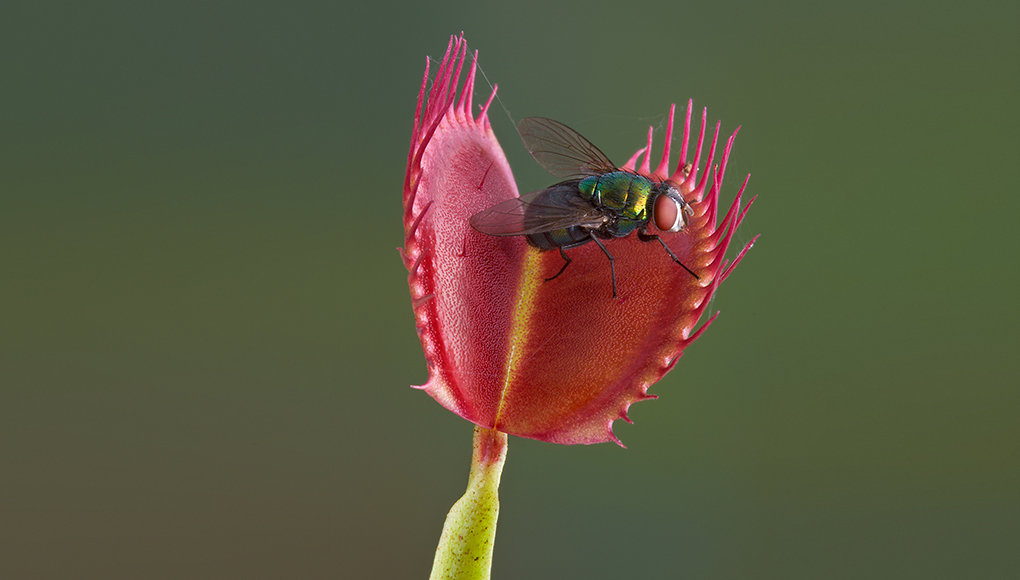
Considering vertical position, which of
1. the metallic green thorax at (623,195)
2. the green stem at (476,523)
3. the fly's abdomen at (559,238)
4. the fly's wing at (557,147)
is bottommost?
the green stem at (476,523)

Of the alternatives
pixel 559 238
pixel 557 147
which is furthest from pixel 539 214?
pixel 557 147

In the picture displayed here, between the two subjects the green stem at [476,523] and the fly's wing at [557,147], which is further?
the fly's wing at [557,147]

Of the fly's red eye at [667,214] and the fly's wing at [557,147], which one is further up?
the fly's wing at [557,147]

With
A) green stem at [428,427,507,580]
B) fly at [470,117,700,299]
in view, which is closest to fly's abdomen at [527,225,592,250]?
fly at [470,117,700,299]

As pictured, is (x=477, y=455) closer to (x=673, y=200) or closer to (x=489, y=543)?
(x=489, y=543)

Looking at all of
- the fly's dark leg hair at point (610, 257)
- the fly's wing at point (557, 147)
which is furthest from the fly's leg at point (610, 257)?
the fly's wing at point (557, 147)

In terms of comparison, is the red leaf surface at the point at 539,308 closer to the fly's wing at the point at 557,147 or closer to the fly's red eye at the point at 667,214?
the fly's red eye at the point at 667,214

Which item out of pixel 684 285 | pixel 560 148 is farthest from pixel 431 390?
pixel 560 148

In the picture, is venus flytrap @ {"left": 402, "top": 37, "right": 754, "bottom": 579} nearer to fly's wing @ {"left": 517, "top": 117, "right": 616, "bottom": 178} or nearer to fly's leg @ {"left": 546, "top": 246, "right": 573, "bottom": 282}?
fly's leg @ {"left": 546, "top": 246, "right": 573, "bottom": 282}
